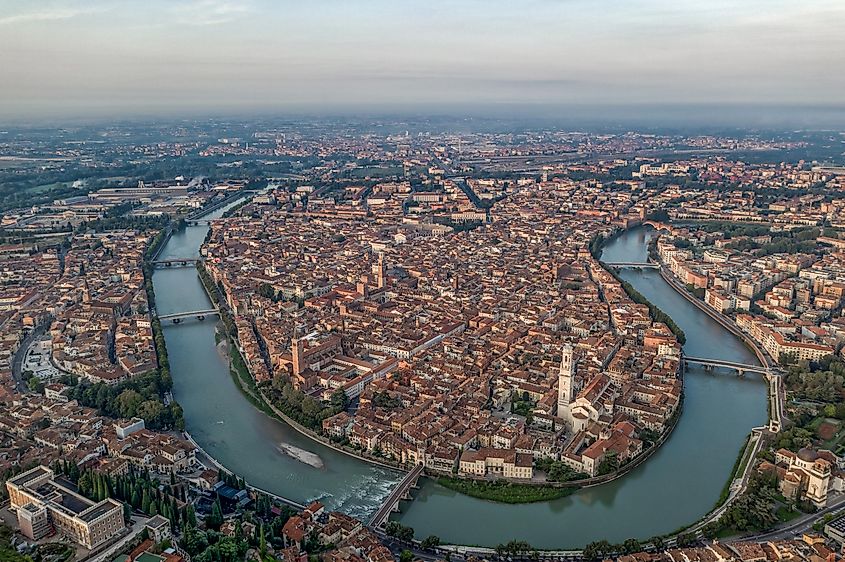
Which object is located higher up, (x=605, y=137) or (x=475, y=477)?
(x=605, y=137)

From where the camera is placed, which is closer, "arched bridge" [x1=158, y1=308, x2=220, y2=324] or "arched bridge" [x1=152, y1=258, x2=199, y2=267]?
A: "arched bridge" [x1=158, y1=308, x2=220, y2=324]

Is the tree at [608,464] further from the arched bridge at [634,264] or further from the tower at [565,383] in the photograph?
the arched bridge at [634,264]

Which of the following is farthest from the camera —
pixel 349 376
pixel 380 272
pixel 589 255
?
pixel 589 255

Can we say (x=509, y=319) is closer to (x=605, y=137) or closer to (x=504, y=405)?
(x=504, y=405)

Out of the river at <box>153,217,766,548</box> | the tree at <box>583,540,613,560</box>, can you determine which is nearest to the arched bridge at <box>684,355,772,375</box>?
the river at <box>153,217,766,548</box>

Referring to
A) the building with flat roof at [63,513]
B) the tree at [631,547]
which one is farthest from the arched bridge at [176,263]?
the tree at [631,547]

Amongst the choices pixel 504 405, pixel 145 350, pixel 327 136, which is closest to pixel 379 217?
pixel 145 350

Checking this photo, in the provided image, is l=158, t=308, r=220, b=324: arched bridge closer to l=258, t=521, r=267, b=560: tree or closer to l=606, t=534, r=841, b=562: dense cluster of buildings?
l=258, t=521, r=267, b=560: tree
